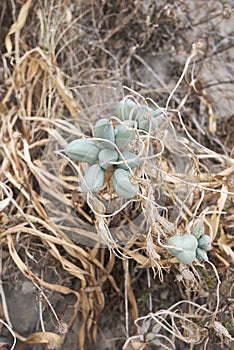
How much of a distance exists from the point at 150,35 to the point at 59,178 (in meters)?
0.42

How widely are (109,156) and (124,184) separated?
0.13 ft

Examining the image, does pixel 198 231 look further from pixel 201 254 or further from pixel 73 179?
pixel 73 179

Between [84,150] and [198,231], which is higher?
[84,150]

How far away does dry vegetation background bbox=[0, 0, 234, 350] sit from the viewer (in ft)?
2.79

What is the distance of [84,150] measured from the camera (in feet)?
2.27

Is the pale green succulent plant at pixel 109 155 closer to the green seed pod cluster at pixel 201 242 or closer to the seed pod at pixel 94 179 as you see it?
the seed pod at pixel 94 179

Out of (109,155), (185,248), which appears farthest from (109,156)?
(185,248)

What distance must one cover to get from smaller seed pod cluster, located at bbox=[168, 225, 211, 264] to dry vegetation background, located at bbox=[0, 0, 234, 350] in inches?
1.2

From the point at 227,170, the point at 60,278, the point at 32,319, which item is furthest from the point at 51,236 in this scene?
the point at 227,170

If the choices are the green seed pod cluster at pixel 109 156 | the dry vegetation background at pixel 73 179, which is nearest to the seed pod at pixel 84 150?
the green seed pod cluster at pixel 109 156

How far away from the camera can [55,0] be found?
116 cm

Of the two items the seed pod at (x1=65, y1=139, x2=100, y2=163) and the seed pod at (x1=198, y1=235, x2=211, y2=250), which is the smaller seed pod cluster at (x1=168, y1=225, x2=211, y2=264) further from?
the seed pod at (x1=65, y1=139, x2=100, y2=163)

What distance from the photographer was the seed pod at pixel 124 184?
0.69 m

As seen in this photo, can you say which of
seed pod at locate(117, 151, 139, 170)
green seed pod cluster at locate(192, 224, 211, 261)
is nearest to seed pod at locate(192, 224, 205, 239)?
green seed pod cluster at locate(192, 224, 211, 261)
